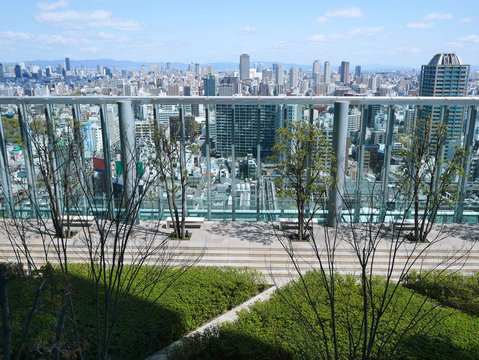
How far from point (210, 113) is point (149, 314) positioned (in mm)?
7600

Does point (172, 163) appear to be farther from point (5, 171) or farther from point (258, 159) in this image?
point (5, 171)

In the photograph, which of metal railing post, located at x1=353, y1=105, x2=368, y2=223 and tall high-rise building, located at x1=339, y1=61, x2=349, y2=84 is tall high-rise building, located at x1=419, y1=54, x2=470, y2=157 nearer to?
metal railing post, located at x1=353, y1=105, x2=368, y2=223

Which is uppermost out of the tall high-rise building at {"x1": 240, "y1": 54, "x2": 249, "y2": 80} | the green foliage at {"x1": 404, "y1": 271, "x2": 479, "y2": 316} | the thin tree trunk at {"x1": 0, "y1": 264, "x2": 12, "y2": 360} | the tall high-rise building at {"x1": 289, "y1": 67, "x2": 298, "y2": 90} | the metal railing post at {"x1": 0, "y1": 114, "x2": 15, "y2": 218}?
the tall high-rise building at {"x1": 240, "y1": 54, "x2": 249, "y2": 80}

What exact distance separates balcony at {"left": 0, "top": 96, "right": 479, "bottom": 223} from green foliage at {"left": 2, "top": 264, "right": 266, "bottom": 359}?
3.80 m

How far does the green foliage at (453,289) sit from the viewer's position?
9337mm

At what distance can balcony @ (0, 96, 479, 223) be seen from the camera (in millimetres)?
13742

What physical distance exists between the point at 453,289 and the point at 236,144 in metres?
7.96

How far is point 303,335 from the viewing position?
704cm

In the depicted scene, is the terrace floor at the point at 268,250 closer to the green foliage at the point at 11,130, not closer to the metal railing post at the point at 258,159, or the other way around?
the metal railing post at the point at 258,159

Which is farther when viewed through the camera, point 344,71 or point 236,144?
point 344,71

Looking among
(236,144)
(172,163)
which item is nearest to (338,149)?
(236,144)

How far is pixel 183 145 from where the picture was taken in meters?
14.4

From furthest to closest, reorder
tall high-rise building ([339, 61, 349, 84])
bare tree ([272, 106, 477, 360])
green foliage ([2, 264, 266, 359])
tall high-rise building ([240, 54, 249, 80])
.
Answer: tall high-rise building ([339, 61, 349, 84]) < tall high-rise building ([240, 54, 249, 80]) < green foliage ([2, 264, 266, 359]) < bare tree ([272, 106, 477, 360])

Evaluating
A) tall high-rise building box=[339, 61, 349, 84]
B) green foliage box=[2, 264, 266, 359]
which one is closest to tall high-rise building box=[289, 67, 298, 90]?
tall high-rise building box=[339, 61, 349, 84]
